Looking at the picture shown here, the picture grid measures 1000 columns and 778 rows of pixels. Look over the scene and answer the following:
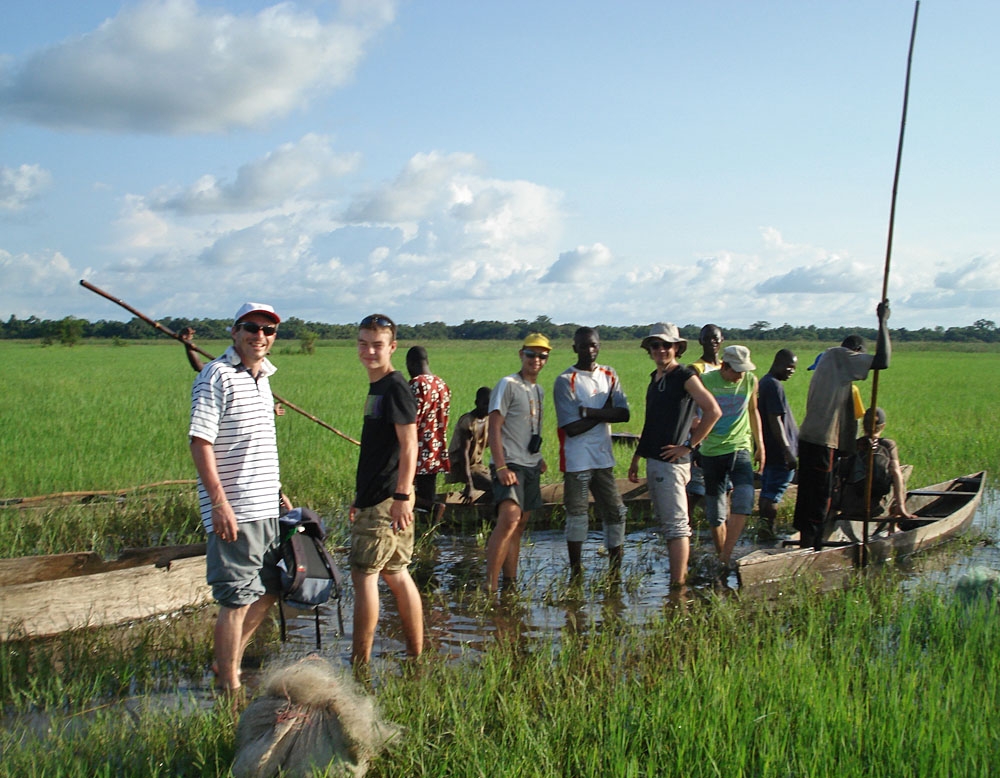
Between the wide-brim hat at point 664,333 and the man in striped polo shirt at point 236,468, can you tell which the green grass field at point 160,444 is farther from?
the wide-brim hat at point 664,333

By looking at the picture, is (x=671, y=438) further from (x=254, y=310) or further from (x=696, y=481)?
(x=254, y=310)

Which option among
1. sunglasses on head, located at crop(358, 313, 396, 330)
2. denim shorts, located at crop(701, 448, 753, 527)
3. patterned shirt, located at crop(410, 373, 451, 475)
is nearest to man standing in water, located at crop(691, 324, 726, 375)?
denim shorts, located at crop(701, 448, 753, 527)

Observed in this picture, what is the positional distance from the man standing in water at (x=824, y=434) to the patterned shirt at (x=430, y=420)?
2.88 m

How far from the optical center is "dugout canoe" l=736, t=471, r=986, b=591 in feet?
18.5

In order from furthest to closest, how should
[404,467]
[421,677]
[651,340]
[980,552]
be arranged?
1. [980,552]
2. [651,340]
3. [404,467]
4. [421,677]

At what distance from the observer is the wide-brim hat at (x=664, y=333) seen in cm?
585

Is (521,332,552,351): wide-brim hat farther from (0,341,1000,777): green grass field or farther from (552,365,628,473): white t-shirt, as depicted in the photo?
(0,341,1000,777): green grass field

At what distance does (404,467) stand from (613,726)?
164 centimetres

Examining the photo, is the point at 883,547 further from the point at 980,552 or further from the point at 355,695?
the point at 355,695

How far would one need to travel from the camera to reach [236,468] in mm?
3951

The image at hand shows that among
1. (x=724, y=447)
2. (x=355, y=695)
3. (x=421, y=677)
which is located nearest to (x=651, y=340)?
(x=724, y=447)

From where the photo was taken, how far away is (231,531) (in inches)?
147

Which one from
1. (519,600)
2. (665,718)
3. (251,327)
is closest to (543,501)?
(519,600)

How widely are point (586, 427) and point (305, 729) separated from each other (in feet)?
11.5
